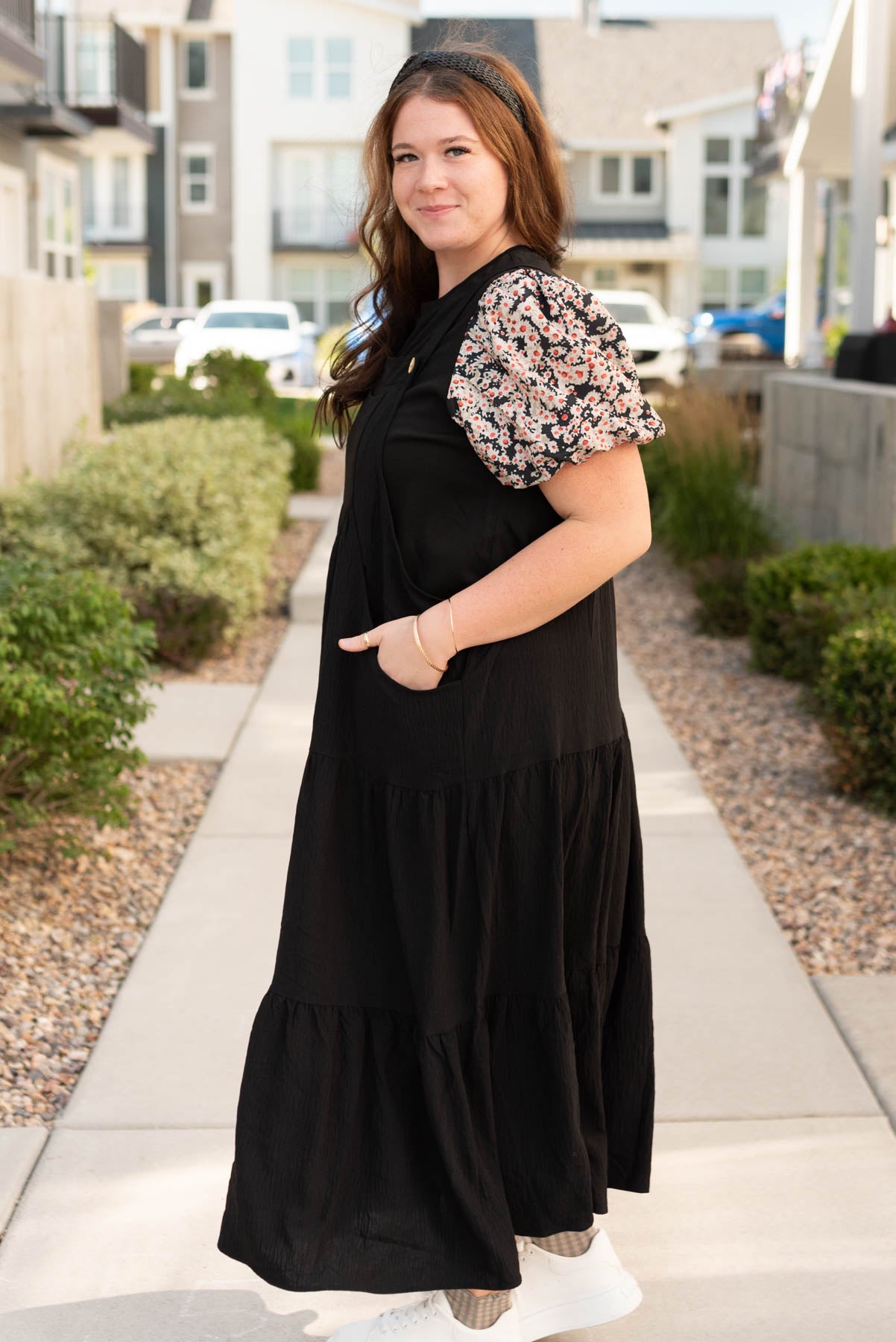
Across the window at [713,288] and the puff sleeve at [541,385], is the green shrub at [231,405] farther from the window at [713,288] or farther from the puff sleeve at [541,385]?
Answer: the window at [713,288]

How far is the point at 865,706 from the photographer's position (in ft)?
15.8

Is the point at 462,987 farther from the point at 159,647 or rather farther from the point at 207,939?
the point at 159,647

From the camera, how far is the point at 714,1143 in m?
2.91

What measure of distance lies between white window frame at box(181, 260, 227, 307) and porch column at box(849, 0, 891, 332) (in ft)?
107

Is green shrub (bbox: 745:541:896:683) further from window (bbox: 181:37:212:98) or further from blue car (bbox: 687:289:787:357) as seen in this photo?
window (bbox: 181:37:212:98)

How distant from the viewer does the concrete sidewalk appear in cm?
239

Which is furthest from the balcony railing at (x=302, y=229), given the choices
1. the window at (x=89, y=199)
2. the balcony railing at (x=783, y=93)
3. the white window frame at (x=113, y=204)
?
the balcony railing at (x=783, y=93)

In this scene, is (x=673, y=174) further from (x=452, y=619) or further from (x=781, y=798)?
(x=452, y=619)

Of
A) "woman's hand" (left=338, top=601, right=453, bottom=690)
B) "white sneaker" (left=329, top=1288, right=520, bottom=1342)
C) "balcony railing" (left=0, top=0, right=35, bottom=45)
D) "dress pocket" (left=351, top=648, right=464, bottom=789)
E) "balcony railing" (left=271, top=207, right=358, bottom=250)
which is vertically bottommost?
"white sneaker" (left=329, top=1288, right=520, bottom=1342)

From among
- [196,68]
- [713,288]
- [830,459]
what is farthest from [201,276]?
[830,459]

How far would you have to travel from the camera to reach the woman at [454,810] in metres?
1.92

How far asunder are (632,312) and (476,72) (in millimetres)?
23898

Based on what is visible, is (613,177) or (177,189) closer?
(177,189)

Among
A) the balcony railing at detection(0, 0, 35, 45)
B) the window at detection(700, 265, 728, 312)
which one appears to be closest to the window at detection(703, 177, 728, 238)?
the window at detection(700, 265, 728, 312)
